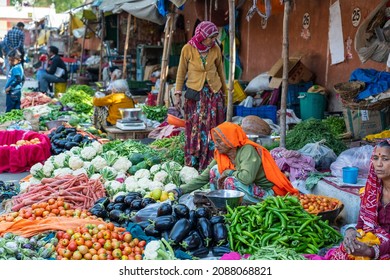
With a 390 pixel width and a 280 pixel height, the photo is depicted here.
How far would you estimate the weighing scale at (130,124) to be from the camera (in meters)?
9.90

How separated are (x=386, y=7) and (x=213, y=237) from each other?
501 cm

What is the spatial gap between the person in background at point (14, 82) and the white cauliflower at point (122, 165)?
6.11 metres

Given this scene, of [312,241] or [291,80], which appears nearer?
[312,241]

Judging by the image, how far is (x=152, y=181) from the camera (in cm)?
671

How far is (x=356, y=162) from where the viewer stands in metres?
6.54

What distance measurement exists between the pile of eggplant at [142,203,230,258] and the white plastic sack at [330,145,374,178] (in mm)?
2129

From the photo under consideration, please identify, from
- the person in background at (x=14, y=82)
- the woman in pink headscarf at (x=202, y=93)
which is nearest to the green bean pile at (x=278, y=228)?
the woman in pink headscarf at (x=202, y=93)

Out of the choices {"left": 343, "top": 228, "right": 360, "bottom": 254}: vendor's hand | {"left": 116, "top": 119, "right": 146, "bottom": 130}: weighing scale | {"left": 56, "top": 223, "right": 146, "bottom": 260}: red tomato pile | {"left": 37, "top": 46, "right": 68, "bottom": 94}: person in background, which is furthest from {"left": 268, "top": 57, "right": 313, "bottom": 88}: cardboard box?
{"left": 37, "top": 46, "right": 68, "bottom": 94}: person in background

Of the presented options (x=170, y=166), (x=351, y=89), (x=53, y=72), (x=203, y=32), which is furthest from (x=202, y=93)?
(x=53, y=72)

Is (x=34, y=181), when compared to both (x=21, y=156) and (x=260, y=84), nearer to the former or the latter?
(x=21, y=156)

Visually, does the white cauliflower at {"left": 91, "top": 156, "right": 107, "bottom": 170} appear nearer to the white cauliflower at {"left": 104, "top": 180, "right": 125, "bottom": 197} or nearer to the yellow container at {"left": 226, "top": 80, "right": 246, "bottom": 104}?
the white cauliflower at {"left": 104, "top": 180, "right": 125, "bottom": 197}

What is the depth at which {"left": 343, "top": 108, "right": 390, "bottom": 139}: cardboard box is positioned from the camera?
818cm
